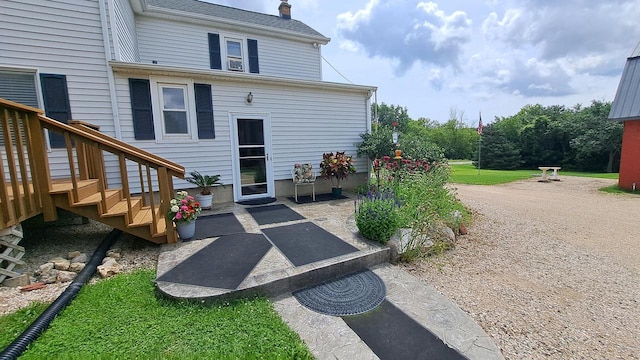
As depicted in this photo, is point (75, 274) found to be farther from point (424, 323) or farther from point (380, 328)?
point (424, 323)

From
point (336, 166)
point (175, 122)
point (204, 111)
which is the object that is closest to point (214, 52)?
point (204, 111)

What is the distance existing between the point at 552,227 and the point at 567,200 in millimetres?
3812

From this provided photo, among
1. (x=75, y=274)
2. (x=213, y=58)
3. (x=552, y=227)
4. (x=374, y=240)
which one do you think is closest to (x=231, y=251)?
(x=75, y=274)

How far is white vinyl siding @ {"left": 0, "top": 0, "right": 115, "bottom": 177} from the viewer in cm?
412

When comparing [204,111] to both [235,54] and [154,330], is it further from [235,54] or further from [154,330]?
[154,330]

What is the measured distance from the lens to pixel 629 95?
9.07m

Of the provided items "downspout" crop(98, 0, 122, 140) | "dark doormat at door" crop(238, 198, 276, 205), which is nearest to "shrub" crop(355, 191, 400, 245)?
"dark doormat at door" crop(238, 198, 276, 205)

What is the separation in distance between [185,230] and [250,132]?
10.5 feet

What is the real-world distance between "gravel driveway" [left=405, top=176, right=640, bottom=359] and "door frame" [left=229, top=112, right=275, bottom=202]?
165 inches

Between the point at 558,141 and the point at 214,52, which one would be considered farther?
the point at 558,141

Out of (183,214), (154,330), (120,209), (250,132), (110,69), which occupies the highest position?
(110,69)

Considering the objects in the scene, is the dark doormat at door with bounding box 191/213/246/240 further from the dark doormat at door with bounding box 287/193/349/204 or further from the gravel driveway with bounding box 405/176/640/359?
the gravel driveway with bounding box 405/176/640/359

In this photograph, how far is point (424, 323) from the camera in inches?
86.7

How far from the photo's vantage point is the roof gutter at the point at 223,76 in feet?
15.9
